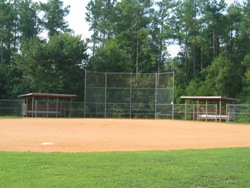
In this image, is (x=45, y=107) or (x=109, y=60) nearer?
(x=45, y=107)

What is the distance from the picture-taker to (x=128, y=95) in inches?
1567

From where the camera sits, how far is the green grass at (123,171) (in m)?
5.92

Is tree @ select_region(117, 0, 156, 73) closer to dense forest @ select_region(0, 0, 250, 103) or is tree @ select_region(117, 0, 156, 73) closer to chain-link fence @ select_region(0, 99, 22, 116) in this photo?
dense forest @ select_region(0, 0, 250, 103)

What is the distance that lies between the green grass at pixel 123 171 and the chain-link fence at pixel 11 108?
3193 centimetres

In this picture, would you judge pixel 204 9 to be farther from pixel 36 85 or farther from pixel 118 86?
pixel 36 85

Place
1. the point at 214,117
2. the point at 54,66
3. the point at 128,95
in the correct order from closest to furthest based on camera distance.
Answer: the point at 214,117 < the point at 128,95 < the point at 54,66

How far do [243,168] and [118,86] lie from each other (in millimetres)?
33180

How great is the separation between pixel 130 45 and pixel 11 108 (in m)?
22.0

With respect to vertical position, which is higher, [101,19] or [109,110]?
[101,19]

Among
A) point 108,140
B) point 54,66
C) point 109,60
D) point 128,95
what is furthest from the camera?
point 109,60

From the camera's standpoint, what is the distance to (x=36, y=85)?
43.7m

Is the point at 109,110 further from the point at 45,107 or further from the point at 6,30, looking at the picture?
the point at 6,30

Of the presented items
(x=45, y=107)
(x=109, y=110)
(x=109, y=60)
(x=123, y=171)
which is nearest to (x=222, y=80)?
(x=109, y=60)

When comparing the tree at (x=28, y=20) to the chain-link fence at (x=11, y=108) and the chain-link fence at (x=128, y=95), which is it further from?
the chain-link fence at (x=128, y=95)
